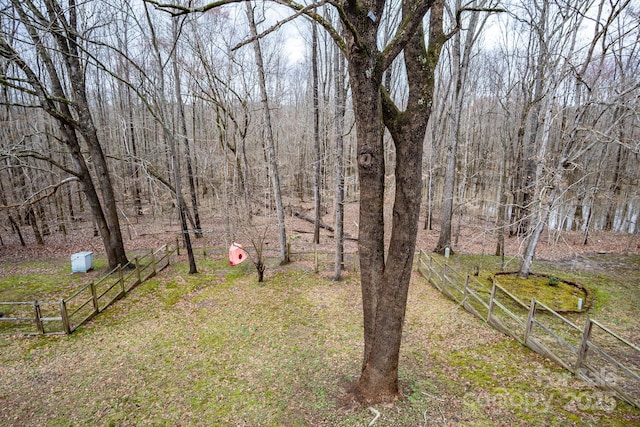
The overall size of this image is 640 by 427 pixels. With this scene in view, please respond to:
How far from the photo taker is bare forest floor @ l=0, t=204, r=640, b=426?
438cm

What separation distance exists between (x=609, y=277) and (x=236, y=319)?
488 inches

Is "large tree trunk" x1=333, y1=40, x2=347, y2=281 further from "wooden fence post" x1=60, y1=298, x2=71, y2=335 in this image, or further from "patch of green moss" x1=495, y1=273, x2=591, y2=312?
"wooden fence post" x1=60, y1=298, x2=71, y2=335

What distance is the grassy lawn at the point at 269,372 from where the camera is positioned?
4.36m

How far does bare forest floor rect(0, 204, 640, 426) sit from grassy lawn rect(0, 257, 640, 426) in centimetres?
2

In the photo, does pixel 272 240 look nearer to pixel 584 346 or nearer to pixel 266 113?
pixel 266 113

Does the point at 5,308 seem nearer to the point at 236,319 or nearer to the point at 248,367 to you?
the point at 236,319

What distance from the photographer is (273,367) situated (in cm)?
576

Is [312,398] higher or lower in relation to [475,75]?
lower

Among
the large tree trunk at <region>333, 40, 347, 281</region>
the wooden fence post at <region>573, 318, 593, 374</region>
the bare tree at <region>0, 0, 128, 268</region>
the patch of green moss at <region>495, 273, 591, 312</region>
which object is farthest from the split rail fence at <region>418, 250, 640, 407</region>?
the bare tree at <region>0, 0, 128, 268</region>

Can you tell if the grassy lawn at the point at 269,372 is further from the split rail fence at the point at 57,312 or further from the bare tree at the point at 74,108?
the bare tree at the point at 74,108

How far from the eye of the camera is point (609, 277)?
33.2ft

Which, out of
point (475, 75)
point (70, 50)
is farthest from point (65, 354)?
point (475, 75)

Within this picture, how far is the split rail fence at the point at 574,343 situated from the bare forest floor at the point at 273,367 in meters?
0.19

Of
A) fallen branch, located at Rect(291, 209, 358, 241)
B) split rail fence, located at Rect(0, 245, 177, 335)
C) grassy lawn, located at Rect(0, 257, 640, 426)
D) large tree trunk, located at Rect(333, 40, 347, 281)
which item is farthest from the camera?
fallen branch, located at Rect(291, 209, 358, 241)
